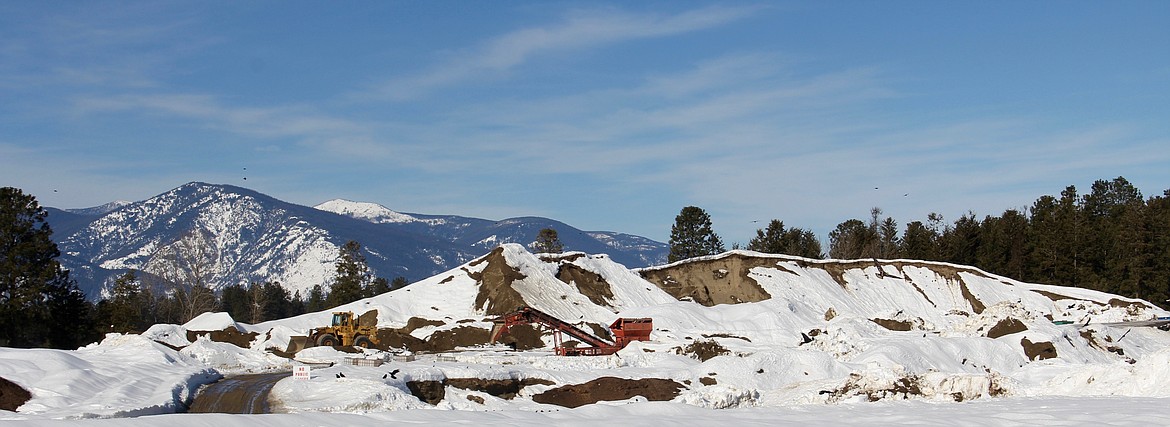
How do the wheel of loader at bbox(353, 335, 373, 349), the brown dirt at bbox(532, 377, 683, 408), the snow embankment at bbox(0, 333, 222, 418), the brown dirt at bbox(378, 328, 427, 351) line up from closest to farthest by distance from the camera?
the snow embankment at bbox(0, 333, 222, 418) → the brown dirt at bbox(532, 377, 683, 408) → the wheel of loader at bbox(353, 335, 373, 349) → the brown dirt at bbox(378, 328, 427, 351)

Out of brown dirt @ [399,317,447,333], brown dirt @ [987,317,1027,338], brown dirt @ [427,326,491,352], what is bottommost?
brown dirt @ [427,326,491,352]

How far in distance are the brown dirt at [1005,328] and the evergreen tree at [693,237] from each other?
52.6 metres

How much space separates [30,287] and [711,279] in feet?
155

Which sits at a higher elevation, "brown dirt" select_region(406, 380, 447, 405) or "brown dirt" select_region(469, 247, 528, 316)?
"brown dirt" select_region(469, 247, 528, 316)

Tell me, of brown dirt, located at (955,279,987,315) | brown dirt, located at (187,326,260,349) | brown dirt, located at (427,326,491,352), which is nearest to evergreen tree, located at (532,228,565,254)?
brown dirt, located at (955,279,987,315)

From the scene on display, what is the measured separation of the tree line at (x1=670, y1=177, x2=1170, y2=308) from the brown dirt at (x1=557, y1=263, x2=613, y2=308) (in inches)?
1391

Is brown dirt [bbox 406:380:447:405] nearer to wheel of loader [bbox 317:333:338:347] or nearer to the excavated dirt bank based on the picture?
the excavated dirt bank

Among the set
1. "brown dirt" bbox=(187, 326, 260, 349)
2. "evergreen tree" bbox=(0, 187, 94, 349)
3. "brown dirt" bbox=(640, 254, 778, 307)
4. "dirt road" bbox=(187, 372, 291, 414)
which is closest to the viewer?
"dirt road" bbox=(187, 372, 291, 414)

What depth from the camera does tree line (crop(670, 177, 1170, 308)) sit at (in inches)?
3647

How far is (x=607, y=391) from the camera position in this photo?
115ft

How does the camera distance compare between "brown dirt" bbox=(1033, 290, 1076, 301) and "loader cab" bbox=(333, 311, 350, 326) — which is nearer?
"loader cab" bbox=(333, 311, 350, 326)

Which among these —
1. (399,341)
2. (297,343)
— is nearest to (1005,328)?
(399,341)

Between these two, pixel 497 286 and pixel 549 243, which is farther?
pixel 549 243

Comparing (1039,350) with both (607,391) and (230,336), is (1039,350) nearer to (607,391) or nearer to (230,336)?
(607,391)
